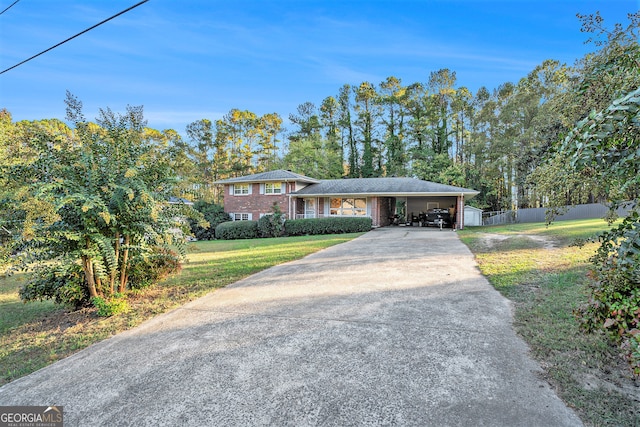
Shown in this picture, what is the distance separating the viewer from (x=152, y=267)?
555 cm

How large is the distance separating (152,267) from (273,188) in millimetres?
18322

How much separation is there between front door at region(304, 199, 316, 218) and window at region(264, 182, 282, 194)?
2323 mm

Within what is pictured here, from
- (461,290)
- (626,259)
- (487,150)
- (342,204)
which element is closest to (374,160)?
(487,150)

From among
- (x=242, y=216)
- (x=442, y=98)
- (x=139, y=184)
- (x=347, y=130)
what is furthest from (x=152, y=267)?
(x=347, y=130)

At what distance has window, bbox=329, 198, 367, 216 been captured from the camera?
22.6 m

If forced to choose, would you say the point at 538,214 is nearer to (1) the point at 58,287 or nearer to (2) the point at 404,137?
(2) the point at 404,137

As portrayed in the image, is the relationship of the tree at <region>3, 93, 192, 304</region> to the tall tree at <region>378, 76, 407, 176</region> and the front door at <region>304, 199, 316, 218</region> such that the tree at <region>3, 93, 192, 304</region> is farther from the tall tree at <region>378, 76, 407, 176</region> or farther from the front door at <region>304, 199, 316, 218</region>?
the tall tree at <region>378, 76, 407, 176</region>

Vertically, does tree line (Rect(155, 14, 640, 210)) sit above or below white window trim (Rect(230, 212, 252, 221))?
above

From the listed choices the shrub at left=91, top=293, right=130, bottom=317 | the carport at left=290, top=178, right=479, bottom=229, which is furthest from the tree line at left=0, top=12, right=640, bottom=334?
the carport at left=290, top=178, right=479, bottom=229

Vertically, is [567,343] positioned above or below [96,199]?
below

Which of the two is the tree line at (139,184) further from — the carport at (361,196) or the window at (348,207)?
the window at (348,207)

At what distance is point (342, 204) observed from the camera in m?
23.1

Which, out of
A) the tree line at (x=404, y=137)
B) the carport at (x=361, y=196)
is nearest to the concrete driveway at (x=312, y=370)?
the carport at (x=361, y=196)

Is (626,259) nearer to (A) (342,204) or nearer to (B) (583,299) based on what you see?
(B) (583,299)
